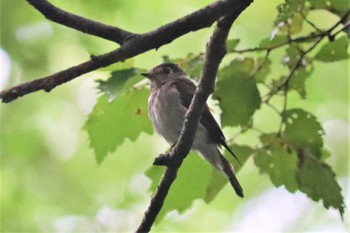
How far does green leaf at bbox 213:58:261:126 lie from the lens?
9.40ft

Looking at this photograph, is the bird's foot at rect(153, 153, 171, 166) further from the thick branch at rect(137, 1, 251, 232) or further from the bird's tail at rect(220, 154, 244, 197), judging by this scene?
the bird's tail at rect(220, 154, 244, 197)

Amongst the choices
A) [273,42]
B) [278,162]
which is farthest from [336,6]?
[278,162]

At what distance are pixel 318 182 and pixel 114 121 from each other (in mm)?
916

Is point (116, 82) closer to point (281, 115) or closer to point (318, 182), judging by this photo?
point (281, 115)

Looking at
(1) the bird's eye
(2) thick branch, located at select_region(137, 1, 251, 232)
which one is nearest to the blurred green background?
(1) the bird's eye

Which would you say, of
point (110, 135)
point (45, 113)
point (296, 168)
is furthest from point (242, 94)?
point (45, 113)

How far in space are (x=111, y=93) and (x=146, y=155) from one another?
4.60 meters

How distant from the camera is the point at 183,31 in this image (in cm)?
194

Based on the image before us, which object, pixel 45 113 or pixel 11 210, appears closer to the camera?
pixel 11 210

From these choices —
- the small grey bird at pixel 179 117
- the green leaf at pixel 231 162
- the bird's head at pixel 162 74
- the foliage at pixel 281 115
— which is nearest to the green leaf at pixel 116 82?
the foliage at pixel 281 115

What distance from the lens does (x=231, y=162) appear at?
10.2ft

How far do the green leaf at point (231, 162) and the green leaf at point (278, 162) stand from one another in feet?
0.17

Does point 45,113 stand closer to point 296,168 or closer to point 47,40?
point 47,40

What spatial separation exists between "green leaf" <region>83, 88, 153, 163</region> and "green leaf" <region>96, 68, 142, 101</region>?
A: 18 centimetres
